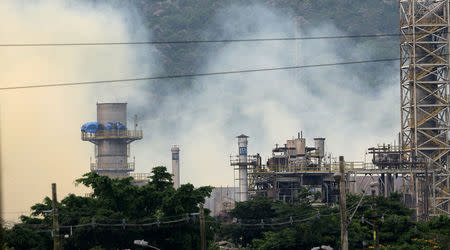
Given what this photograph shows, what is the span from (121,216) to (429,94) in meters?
59.3

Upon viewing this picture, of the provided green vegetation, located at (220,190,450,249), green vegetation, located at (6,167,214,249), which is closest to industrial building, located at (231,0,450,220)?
green vegetation, located at (220,190,450,249)

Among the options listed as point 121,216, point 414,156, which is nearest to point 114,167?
point 414,156

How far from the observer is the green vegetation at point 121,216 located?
60.8 meters

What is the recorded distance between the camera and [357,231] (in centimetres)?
7006

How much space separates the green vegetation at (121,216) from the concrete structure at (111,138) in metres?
87.1

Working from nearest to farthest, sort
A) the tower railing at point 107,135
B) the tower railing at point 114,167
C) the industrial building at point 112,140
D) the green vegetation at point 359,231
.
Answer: the green vegetation at point 359,231
the tower railing at point 107,135
the industrial building at point 112,140
the tower railing at point 114,167

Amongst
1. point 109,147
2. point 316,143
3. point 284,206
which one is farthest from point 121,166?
point 284,206

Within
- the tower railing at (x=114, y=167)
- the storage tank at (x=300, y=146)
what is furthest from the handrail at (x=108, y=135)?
the storage tank at (x=300, y=146)

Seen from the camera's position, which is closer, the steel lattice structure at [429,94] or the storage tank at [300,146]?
the steel lattice structure at [429,94]

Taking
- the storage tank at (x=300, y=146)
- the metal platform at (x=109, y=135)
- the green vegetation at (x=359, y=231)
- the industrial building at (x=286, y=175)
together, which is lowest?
the green vegetation at (x=359, y=231)

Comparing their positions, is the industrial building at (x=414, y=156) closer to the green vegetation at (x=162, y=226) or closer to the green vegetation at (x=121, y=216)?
the green vegetation at (x=162, y=226)

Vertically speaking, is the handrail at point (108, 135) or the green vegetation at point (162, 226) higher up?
the handrail at point (108, 135)

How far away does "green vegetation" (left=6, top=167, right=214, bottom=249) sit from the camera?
60.8m

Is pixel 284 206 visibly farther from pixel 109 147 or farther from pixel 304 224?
pixel 109 147
